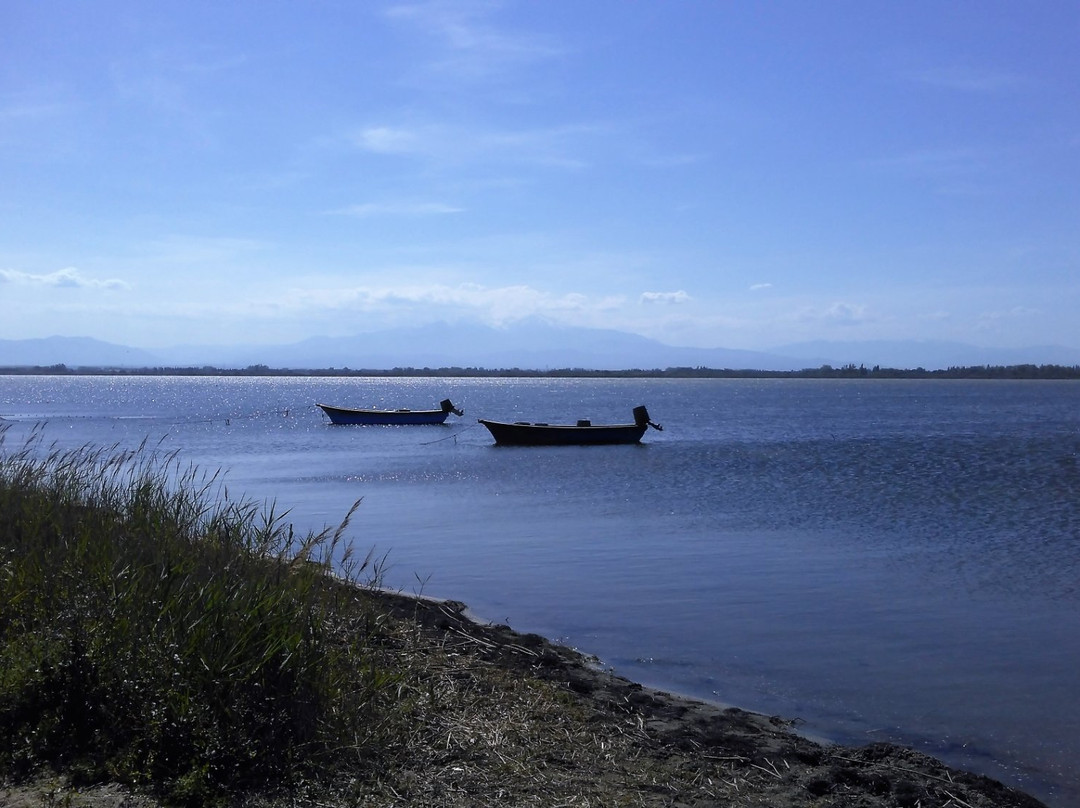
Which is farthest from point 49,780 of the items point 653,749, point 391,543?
point 391,543

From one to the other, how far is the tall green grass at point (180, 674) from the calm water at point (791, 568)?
12.7 ft

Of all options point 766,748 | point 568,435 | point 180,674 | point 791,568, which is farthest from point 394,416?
point 180,674

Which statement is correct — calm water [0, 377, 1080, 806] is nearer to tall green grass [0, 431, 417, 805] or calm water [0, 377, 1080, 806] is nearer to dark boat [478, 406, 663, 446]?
tall green grass [0, 431, 417, 805]

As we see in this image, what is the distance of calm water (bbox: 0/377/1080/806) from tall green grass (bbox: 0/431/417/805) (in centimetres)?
387

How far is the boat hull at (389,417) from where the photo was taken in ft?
198

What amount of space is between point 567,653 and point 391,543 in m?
8.64

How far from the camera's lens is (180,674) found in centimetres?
557

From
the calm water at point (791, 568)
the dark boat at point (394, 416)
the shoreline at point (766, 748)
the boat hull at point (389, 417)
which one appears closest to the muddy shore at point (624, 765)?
the shoreline at point (766, 748)

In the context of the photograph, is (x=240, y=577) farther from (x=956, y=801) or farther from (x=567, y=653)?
(x=956, y=801)

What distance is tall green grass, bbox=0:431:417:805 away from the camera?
5242 millimetres

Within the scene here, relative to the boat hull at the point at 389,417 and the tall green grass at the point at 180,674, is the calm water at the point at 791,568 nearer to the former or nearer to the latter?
the tall green grass at the point at 180,674

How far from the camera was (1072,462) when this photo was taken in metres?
32.1

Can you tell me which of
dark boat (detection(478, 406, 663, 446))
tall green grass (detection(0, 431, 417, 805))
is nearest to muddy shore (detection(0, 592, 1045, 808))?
tall green grass (detection(0, 431, 417, 805))

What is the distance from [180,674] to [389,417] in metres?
55.8
